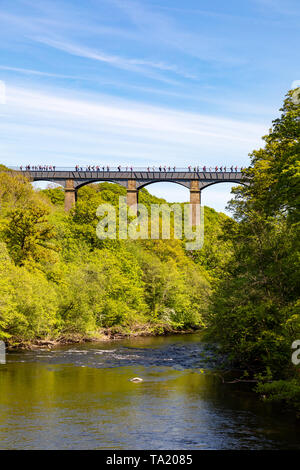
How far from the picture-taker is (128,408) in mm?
25312

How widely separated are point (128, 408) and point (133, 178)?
72.3 m

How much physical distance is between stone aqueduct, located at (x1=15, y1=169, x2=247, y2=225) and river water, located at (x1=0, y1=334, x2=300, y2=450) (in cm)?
5851

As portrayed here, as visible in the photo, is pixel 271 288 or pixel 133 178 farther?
pixel 133 178

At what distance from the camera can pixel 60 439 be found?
20.8 m

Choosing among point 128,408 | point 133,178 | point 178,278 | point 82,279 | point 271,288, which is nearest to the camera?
point 128,408

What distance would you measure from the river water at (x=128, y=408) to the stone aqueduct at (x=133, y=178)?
5851 centimetres

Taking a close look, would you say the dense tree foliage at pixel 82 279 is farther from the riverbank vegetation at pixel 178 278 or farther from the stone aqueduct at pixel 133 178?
the stone aqueduct at pixel 133 178

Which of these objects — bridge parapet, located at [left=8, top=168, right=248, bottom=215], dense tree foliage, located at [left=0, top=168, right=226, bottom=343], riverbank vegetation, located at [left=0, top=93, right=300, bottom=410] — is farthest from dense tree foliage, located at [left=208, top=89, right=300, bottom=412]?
bridge parapet, located at [left=8, top=168, right=248, bottom=215]

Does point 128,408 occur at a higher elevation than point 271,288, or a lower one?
lower

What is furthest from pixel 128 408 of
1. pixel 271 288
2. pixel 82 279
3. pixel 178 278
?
pixel 178 278

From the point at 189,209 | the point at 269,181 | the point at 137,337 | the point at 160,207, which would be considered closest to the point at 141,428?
the point at 269,181

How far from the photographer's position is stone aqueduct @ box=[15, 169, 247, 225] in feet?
309

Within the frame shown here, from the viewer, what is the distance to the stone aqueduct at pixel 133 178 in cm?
9412

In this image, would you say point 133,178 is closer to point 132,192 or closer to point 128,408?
point 132,192
